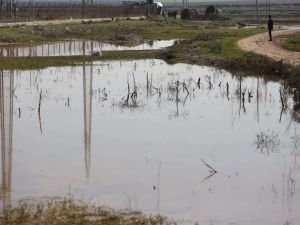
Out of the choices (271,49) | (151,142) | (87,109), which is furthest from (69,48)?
(151,142)

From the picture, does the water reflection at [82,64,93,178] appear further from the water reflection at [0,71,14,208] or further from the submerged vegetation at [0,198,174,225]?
the submerged vegetation at [0,198,174,225]

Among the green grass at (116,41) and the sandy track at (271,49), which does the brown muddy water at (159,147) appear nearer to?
the sandy track at (271,49)

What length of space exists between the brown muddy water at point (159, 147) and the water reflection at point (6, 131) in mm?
26

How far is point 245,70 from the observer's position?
1184 inches

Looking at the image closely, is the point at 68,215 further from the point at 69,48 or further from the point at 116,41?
the point at 116,41

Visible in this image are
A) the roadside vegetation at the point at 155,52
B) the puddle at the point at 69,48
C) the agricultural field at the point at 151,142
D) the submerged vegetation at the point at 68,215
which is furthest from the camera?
the puddle at the point at 69,48

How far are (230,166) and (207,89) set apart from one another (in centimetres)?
1142

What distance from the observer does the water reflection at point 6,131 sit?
38.2 ft

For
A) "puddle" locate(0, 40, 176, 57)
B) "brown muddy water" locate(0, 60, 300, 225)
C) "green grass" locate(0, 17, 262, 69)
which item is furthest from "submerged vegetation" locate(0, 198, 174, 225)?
"puddle" locate(0, 40, 176, 57)

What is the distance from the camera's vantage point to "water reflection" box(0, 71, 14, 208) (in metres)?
11.6

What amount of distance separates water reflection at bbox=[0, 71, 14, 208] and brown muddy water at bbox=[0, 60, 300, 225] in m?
0.03

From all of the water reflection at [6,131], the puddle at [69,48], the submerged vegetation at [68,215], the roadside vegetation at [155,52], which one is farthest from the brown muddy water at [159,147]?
the puddle at [69,48]

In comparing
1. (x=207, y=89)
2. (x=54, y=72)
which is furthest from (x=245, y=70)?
(x=54, y=72)

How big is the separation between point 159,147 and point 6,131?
4413mm
